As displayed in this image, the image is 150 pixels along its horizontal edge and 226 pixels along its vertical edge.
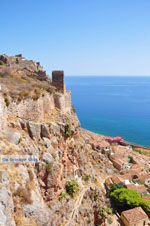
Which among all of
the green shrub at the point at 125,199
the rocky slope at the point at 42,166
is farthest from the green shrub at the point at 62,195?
the green shrub at the point at 125,199

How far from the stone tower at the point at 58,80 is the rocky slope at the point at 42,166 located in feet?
4.24

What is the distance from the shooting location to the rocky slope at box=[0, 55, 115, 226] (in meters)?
10.3

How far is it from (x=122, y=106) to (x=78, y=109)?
31827 mm

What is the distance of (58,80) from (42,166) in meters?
12.7

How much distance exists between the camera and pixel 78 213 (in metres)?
16.8

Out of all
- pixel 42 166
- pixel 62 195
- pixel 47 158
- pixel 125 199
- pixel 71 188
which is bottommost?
pixel 125 199

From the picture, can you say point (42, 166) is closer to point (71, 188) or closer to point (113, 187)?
point (71, 188)

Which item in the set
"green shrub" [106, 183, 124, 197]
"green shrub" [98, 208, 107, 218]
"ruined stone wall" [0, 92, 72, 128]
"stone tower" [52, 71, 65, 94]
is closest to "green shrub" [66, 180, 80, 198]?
"green shrub" [98, 208, 107, 218]

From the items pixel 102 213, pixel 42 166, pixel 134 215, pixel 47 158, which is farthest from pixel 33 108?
pixel 134 215

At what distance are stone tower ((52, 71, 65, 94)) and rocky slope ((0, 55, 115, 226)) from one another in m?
1.29

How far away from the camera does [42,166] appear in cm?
1460

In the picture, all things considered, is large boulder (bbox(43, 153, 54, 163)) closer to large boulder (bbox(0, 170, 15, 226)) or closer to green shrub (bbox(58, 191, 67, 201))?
green shrub (bbox(58, 191, 67, 201))

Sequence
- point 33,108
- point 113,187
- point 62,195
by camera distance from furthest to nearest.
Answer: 1. point 113,187
2. point 33,108
3. point 62,195

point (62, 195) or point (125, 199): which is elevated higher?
point (62, 195)
